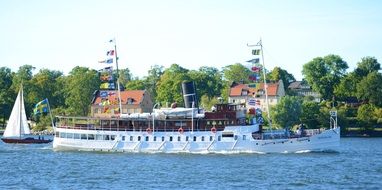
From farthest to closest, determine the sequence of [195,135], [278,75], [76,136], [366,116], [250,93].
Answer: [278,75] < [250,93] < [366,116] < [76,136] < [195,135]

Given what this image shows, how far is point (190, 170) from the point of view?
185ft

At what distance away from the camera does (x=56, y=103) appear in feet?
483

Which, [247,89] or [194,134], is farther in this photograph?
[247,89]

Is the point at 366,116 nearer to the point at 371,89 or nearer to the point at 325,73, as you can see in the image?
the point at 371,89

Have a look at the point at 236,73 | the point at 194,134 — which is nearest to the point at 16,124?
the point at 194,134

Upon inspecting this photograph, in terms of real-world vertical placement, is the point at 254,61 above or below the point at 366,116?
above

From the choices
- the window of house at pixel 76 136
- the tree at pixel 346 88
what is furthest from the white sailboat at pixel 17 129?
the tree at pixel 346 88

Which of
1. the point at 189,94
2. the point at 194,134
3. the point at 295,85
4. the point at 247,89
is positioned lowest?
the point at 194,134

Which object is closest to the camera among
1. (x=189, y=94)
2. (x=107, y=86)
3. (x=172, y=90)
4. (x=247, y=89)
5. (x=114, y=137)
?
(x=114, y=137)

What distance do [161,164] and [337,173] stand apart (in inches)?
608

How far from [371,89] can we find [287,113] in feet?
84.5

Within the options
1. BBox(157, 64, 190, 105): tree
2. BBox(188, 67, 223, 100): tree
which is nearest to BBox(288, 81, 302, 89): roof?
BBox(188, 67, 223, 100): tree

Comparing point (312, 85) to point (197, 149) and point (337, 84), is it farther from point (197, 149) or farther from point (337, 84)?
point (197, 149)

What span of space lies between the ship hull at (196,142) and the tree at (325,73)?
66.7m
